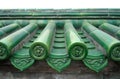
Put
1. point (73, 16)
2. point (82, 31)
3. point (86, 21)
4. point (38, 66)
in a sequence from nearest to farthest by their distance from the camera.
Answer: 1. point (38, 66)
2. point (82, 31)
3. point (86, 21)
4. point (73, 16)

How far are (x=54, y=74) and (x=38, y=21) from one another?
2140 mm

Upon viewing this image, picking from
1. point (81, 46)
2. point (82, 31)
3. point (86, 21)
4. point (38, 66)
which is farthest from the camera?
point (86, 21)

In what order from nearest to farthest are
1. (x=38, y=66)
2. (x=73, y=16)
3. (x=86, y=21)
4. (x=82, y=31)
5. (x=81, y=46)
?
1. (x=81, y=46)
2. (x=38, y=66)
3. (x=82, y=31)
4. (x=86, y=21)
5. (x=73, y=16)

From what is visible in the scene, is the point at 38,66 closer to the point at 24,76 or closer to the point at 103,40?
the point at 24,76

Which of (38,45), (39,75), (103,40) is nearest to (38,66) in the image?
(39,75)

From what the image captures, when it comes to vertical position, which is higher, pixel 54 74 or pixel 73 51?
pixel 73 51

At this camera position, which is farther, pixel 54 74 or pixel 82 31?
pixel 82 31

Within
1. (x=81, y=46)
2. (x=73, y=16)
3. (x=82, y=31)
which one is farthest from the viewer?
(x=73, y=16)

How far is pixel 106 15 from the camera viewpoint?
5.50 m

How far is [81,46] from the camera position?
2586 millimetres

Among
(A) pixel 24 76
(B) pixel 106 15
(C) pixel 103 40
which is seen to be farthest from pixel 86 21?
(A) pixel 24 76

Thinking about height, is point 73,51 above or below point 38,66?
above

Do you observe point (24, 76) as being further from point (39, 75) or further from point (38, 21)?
point (38, 21)

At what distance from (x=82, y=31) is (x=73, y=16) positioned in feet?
2.77
